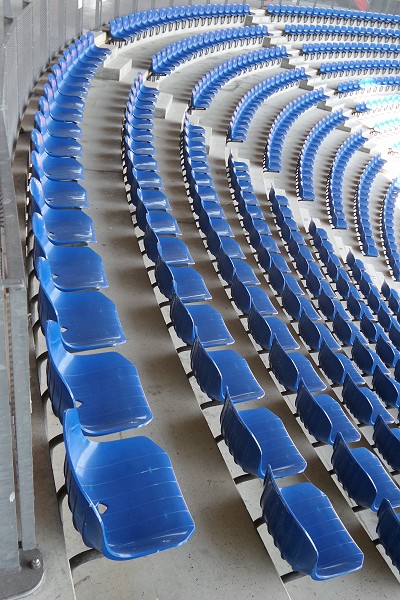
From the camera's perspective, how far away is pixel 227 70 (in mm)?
11766

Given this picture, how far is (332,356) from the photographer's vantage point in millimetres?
4801

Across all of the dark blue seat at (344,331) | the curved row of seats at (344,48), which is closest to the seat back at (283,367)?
the dark blue seat at (344,331)

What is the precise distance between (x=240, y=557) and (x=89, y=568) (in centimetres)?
70

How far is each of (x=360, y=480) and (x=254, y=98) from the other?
391 inches

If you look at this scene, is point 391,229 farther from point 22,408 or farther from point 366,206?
point 22,408

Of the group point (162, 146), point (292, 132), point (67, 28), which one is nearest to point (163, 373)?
point (162, 146)

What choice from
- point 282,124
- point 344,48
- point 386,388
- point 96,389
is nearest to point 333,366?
point 386,388

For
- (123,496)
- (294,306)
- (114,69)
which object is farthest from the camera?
(114,69)

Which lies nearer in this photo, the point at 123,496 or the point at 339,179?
the point at 123,496

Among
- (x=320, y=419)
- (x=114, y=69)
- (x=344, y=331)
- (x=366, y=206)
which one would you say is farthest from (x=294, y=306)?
(x=366, y=206)

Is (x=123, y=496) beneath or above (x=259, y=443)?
above

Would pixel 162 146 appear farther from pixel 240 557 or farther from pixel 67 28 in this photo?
pixel 240 557

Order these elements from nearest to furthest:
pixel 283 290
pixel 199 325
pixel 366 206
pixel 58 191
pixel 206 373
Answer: pixel 206 373 < pixel 199 325 < pixel 58 191 < pixel 283 290 < pixel 366 206

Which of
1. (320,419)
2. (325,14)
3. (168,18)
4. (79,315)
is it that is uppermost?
(325,14)
